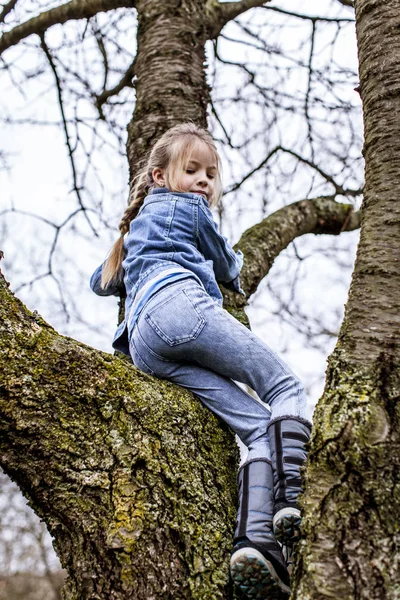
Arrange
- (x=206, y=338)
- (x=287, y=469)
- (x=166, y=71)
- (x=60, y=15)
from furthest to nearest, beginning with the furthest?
(x=60, y=15) → (x=166, y=71) → (x=206, y=338) → (x=287, y=469)

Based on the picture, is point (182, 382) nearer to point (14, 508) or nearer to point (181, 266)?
point (181, 266)

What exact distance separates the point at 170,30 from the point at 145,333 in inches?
87.9

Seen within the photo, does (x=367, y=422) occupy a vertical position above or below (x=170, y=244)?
below

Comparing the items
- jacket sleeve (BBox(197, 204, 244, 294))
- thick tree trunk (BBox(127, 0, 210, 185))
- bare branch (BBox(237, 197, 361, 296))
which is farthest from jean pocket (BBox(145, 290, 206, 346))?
thick tree trunk (BBox(127, 0, 210, 185))

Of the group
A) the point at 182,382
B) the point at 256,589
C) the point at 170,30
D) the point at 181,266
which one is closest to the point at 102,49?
the point at 170,30

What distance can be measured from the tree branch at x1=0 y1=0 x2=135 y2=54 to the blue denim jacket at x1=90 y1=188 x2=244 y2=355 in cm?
193

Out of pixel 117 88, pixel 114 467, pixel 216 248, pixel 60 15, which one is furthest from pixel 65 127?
pixel 114 467

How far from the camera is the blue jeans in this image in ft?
5.83

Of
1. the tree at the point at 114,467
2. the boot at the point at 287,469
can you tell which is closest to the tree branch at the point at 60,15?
the tree at the point at 114,467

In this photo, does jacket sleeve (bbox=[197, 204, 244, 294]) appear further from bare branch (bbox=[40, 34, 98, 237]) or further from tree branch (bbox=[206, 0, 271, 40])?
bare branch (bbox=[40, 34, 98, 237])

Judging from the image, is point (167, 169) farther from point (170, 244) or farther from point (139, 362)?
point (139, 362)

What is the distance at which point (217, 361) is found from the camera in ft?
5.97

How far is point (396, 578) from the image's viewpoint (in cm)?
109

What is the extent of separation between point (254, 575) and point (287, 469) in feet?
0.95
